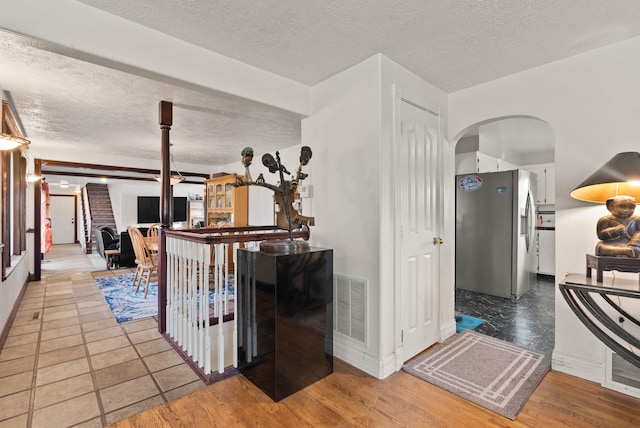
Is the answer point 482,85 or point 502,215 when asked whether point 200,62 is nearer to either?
point 482,85

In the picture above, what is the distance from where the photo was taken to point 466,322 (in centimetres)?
329

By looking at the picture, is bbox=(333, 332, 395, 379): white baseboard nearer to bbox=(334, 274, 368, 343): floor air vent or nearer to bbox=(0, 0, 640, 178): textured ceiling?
bbox=(334, 274, 368, 343): floor air vent

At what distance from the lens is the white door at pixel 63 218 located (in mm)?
12303

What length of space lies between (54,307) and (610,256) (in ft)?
19.1

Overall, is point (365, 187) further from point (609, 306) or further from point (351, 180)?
point (609, 306)

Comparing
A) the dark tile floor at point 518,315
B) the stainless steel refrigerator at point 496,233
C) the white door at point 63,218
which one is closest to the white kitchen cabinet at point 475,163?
the stainless steel refrigerator at point 496,233

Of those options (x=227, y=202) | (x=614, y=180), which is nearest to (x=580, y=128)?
(x=614, y=180)

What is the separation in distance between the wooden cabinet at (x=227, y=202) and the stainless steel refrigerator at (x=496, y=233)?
406cm

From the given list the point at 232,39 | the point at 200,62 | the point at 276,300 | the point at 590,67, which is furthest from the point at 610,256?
the point at 200,62

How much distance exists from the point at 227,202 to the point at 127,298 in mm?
2563

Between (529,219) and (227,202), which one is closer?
(529,219)

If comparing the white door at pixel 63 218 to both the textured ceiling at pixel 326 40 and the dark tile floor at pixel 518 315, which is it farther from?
the dark tile floor at pixel 518 315

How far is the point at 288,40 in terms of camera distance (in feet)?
6.78

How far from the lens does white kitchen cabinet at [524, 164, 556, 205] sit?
17.1 ft
